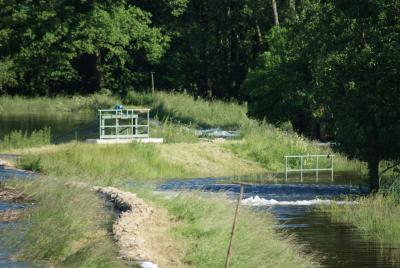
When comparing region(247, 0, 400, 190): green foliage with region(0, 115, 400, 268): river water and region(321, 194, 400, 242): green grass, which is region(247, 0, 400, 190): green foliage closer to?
region(0, 115, 400, 268): river water

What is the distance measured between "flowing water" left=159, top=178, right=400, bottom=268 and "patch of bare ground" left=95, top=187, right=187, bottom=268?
3287 mm

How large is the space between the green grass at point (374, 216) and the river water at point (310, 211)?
0.98ft

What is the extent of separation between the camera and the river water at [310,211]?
22656 mm

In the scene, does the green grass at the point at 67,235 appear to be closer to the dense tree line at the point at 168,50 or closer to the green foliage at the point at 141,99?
the dense tree line at the point at 168,50

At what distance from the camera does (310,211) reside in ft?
100

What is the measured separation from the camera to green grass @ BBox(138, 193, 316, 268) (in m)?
18.3

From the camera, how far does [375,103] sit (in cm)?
3381

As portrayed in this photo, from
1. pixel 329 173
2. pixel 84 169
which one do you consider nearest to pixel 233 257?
pixel 84 169

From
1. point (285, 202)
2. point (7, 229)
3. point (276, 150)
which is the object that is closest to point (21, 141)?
point (276, 150)

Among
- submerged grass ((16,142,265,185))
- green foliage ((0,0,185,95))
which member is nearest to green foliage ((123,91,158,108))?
green foliage ((0,0,185,95))

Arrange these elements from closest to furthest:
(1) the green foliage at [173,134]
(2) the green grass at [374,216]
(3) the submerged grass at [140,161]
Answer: (2) the green grass at [374,216] → (3) the submerged grass at [140,161] → (1) the green foliage at [173,134]

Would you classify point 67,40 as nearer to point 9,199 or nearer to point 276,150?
point 276,150

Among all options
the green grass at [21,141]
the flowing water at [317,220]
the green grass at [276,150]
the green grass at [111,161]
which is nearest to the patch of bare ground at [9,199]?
the flowing water at [317,220]

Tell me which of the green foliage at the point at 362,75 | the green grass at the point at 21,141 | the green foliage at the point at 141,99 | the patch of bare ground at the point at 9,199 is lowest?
the green grass at the point at 21,141
